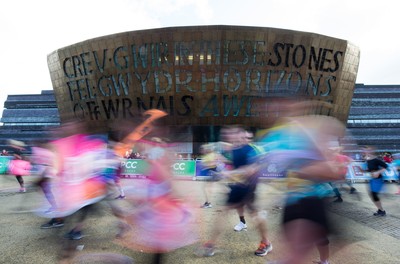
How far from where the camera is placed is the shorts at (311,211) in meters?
2.51

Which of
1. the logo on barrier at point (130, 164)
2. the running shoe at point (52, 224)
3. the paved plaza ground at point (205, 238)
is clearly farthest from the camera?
the logo on barrier at point (130, 164)

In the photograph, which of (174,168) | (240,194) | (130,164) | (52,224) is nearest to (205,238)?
(240,194)

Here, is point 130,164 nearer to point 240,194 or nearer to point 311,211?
point 240,194

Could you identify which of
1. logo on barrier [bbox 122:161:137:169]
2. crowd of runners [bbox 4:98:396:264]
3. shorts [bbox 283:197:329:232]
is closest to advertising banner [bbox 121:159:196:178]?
logo on barrier [bbox 122:161:137:169]

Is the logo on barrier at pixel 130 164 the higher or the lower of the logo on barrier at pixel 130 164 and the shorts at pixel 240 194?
the lower

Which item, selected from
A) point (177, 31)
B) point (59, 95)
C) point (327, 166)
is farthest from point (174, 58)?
point (327, 166)

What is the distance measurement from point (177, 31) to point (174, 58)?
99.9 inches

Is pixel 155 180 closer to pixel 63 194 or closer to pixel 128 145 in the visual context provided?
pixel 128 145

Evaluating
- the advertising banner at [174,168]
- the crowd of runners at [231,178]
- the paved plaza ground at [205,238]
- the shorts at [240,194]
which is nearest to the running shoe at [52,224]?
the paved plaza ground at [205,238]

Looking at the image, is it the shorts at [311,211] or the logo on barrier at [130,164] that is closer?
the shorts at [311,211]

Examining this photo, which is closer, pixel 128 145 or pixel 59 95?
pixel 128 145

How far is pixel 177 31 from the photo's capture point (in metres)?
27.3

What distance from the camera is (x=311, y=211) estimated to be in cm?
252

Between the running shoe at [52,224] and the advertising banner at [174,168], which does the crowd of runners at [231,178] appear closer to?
the running shoe at [52,224]
